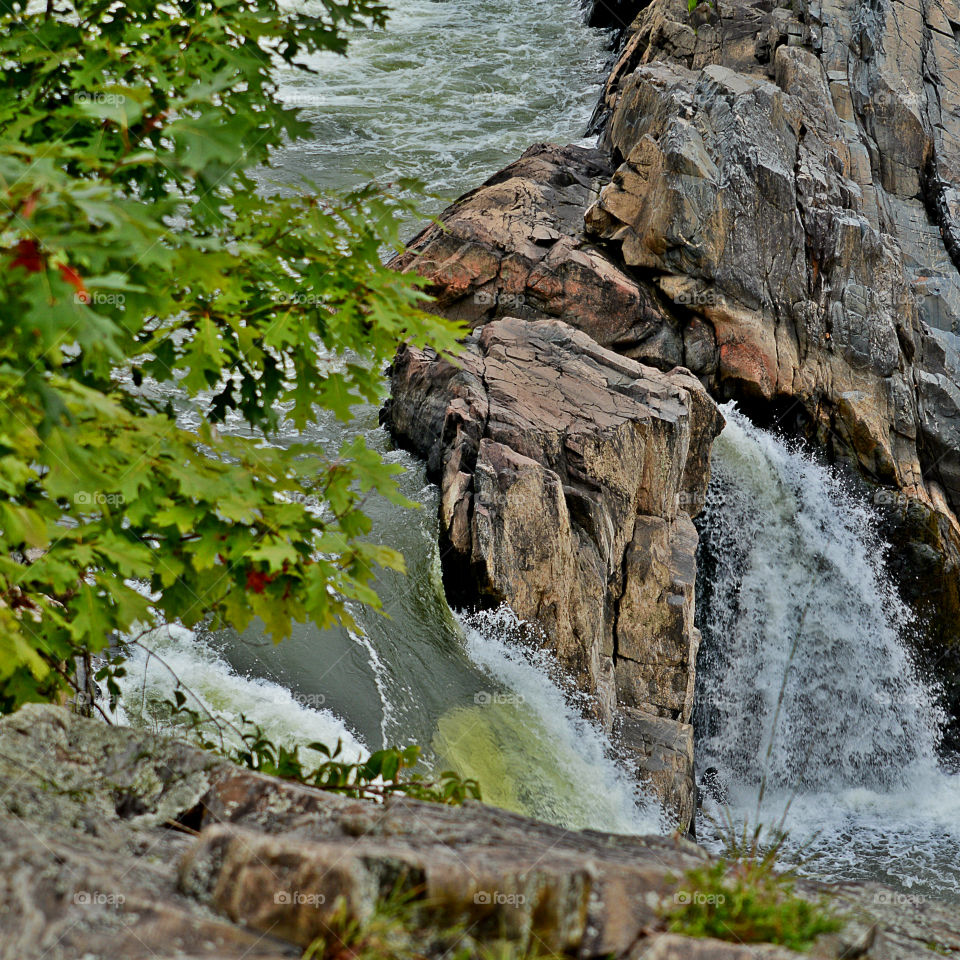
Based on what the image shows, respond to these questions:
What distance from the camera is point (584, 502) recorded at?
372 inches

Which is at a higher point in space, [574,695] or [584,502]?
[584,502]

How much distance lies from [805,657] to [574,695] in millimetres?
5499

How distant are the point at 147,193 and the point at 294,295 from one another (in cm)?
87

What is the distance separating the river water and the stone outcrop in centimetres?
46

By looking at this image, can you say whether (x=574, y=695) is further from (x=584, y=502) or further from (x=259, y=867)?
(x=259, y=867)

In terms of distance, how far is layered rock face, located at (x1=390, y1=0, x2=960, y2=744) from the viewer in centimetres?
1285

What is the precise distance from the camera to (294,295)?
3795mm

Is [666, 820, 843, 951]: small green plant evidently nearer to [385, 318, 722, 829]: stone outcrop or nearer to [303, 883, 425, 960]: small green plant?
[303, 883, 425, 960]: small green plant

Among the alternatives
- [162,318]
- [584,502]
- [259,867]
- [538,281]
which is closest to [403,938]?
[259,867]

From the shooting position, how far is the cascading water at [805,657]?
11820 mm

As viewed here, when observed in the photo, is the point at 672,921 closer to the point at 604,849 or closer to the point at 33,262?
the point at 604,849

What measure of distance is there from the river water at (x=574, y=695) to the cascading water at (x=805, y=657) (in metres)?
0.03

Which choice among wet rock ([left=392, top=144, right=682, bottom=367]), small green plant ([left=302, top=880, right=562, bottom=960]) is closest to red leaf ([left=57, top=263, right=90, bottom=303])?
small green plant ([left=302, top=880, right=562, bottom=960])

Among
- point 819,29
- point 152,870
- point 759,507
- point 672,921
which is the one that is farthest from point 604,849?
point 819,29
